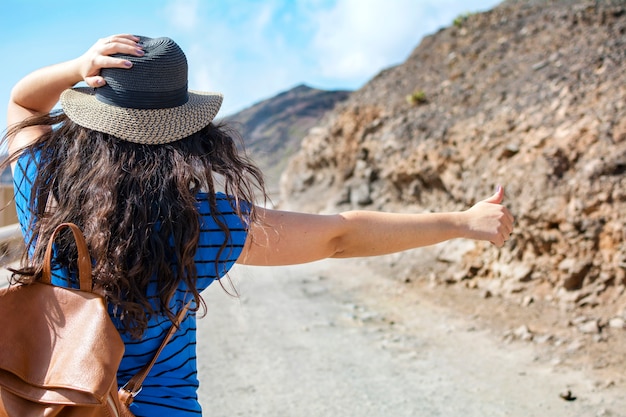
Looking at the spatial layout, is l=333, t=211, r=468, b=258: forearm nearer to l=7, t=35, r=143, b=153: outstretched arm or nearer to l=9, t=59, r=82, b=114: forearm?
l=7, t=35, r=143, b=153: outstretched arm

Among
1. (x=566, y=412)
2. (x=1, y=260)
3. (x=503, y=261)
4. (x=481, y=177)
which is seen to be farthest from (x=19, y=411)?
(x=481, y=177)

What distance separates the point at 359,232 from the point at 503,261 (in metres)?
6.69

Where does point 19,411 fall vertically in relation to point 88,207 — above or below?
below

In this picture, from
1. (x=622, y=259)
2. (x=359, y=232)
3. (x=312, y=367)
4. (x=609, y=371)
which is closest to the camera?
(x=359, y=232)

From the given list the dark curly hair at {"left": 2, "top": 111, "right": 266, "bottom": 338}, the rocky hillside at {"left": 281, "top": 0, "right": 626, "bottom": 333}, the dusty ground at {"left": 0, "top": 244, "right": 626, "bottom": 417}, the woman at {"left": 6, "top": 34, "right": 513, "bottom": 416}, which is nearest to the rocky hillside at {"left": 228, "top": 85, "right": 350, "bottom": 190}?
the rocky hillside at {"left": 281, "top": 0, "right": 626, "bottom": 333}

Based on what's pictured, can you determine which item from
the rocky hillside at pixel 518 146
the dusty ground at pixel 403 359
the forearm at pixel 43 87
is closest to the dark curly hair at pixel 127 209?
the forearm at pixel 43 87

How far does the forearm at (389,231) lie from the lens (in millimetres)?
2082

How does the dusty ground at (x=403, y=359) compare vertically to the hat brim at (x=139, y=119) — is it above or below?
below

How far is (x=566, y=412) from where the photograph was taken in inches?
191

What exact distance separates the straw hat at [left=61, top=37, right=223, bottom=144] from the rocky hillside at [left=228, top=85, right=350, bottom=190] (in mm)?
46638

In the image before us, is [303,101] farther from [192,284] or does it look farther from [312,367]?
[192,284]

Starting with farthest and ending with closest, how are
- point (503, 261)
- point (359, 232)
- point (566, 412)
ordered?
1. point (503, 261)
2. point (566, 412)
3. point (359, 232)

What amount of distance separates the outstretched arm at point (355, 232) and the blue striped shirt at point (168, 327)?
0.13m

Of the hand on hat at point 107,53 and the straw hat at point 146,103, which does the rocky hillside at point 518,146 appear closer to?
the straw hat at point 146,103
